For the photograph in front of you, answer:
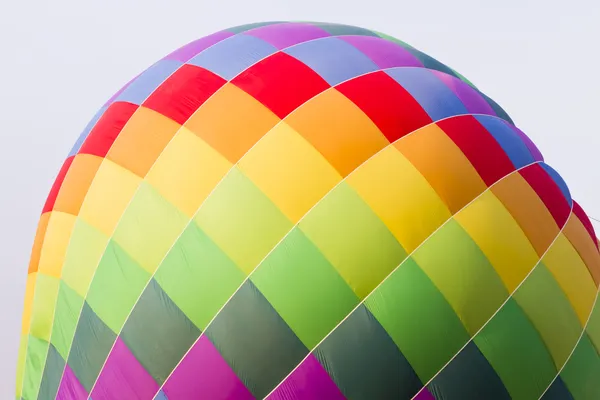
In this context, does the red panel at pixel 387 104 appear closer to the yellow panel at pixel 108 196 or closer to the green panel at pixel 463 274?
the green panel at pixel 463 274

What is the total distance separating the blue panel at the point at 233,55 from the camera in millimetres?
3869

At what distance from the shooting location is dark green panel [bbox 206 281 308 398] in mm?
3273

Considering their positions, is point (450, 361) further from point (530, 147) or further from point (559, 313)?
point (530, 147)

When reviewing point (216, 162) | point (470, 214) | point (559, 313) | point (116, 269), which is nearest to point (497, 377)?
point (559, 313)

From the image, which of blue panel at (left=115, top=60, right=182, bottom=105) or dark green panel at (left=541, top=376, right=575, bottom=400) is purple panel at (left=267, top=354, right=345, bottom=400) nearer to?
dark green panel at (left=541, top=376, right=575, bottom=400)

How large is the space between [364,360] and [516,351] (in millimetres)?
735

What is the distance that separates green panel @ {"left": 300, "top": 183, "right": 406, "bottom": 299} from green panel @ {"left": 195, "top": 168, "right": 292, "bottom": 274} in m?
0.15

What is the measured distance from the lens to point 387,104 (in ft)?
12.1

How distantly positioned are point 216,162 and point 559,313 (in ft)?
5.90

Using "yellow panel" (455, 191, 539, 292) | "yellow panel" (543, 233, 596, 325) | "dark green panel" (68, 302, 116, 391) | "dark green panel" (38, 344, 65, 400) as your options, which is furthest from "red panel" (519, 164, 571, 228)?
"dark green panel" (38, 344, 65, 400)

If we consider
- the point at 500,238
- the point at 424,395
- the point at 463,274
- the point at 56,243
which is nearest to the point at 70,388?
the point at 56,243

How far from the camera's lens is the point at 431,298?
10.9 ft

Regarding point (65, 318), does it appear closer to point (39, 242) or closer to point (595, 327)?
point (39, 242)

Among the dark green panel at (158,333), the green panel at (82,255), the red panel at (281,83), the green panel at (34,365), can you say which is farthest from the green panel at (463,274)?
the green panel at (34,365)
